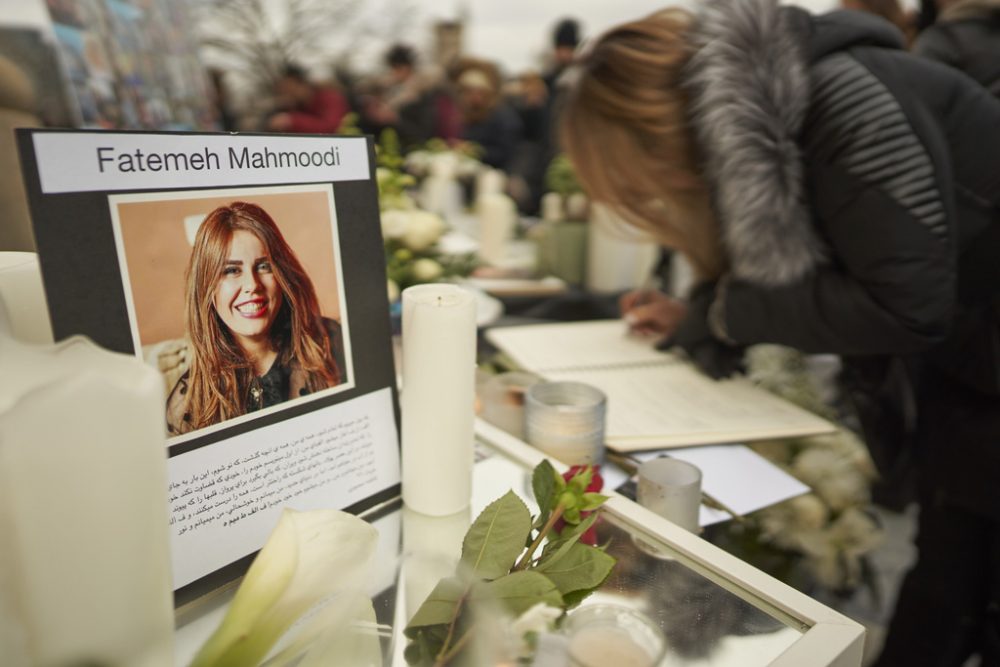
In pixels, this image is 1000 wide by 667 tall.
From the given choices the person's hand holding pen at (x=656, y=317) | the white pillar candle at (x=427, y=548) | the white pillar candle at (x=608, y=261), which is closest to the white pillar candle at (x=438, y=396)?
the white pillar candle at (x=427, y=548)

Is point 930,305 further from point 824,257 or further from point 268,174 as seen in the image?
point 268,174

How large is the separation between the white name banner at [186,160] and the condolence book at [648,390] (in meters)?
0.47

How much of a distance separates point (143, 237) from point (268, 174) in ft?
0.31

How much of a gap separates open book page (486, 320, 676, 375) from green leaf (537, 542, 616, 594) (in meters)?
0.65

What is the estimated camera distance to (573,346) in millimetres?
1149

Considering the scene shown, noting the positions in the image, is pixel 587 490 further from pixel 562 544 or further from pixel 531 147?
pixel 531 147

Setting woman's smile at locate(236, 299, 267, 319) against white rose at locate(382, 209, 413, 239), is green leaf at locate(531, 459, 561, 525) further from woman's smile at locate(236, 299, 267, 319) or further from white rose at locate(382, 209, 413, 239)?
white rose at locate(382, 209, 413, 239)

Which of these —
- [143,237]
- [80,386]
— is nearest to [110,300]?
[143,237]

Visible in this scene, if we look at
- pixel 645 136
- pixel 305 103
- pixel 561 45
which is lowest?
pixel 645 136

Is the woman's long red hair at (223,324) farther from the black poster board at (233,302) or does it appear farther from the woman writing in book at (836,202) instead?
the woman writing in book at (836,202)

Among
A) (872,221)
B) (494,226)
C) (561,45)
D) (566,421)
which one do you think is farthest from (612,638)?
(561,45)

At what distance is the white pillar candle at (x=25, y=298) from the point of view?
37cm

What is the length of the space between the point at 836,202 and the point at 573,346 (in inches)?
18.5

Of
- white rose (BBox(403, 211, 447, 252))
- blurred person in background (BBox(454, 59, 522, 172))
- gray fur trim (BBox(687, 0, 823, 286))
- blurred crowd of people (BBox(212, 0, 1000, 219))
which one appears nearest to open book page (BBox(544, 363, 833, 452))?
gray fur trim (BBox(687, 0, 823, 286))
